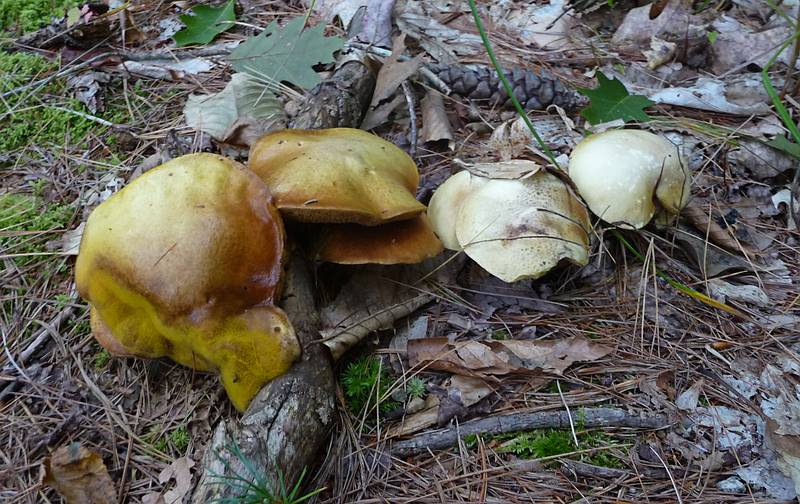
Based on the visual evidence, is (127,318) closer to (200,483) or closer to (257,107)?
(200,483)

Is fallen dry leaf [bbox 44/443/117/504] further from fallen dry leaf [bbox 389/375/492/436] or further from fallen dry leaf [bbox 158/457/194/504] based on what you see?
fallen dry leaf [bbox 389/375/492/436]

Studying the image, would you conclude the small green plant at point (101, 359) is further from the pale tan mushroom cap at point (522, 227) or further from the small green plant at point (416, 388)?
the pale tan mushroom cap at point (522, 227)

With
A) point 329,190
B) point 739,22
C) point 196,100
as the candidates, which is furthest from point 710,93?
point 196,100

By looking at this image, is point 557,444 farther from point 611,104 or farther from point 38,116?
point 38,116

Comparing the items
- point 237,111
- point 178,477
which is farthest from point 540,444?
point 237,111

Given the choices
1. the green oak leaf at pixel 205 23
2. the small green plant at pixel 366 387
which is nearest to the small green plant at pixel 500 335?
the small green plant at pixel 366 387

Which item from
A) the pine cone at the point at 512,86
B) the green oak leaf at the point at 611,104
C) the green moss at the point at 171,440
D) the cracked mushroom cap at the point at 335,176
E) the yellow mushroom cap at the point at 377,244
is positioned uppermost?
the green oak leaf at the point at 611,104

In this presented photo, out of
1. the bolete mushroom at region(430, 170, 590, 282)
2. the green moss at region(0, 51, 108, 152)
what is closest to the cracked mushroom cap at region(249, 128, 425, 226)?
the bolete mushroom at region(430, 170, 590, 282)
